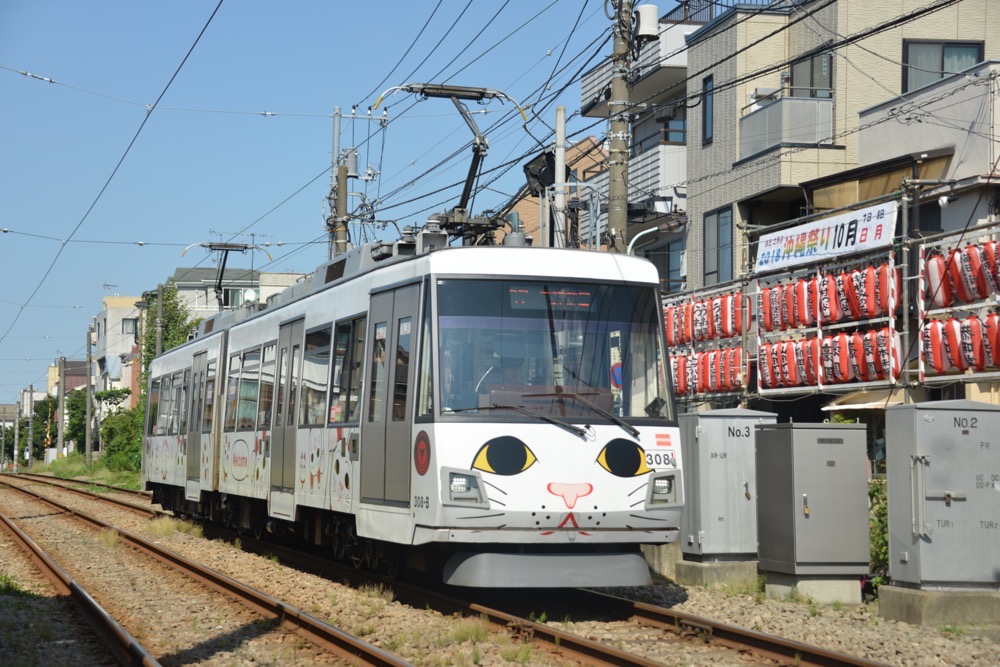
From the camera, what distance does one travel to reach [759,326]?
2447 cm

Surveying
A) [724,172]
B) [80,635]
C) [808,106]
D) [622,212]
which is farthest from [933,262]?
[80,635]

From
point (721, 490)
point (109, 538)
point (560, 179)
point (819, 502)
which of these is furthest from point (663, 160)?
point (819, 502)

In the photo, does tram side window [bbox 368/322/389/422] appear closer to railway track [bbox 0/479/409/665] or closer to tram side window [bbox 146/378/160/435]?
railway track [bbox 0/479/409/665]

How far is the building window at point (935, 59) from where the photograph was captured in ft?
85.5

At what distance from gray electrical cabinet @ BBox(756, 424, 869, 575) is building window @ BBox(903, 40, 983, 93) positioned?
51.3 feet

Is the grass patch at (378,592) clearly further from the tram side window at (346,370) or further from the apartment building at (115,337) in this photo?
the apartment building at (115,337)

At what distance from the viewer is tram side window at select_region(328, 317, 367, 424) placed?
13.0m

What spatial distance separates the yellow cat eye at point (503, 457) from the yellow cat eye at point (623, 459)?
70 centimetres

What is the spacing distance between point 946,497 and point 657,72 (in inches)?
922

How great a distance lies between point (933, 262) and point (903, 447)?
8.31 meters

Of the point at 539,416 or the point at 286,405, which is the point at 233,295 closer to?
the point at 286,405

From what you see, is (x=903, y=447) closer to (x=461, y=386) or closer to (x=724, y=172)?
(x=461, y=386)

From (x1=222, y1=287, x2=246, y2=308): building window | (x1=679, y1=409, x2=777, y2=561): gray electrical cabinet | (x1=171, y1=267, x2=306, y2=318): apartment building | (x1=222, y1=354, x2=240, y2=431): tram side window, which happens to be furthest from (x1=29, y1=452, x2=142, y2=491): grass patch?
(x1=679, y1=409, x2=777, y2=561): gray electrical cabinet

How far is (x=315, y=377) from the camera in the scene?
1453 centimetres
